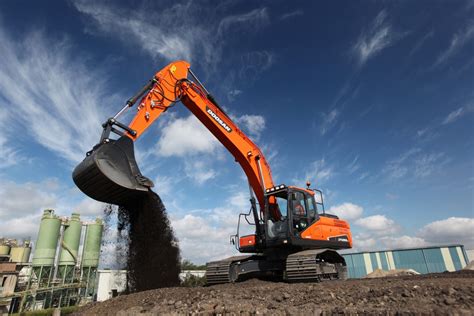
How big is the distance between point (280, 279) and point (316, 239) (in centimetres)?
A: 181

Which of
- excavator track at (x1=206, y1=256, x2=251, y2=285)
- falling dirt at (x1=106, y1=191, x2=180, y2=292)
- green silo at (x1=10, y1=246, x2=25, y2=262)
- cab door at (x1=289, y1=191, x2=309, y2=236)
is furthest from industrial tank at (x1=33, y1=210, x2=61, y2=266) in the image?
cab door at (x1=289, y1=191, x2=309, y2=236)

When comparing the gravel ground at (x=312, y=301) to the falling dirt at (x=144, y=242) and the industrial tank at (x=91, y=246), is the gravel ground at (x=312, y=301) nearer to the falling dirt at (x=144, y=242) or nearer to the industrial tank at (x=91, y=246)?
the falling dirt at (x=144, y=242)

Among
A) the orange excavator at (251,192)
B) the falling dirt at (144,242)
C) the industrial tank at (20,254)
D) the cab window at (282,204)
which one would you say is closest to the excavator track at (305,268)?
the orange excavator at (251,192)

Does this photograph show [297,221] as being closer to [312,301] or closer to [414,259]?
[312,301]

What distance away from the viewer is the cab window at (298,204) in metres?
9.11

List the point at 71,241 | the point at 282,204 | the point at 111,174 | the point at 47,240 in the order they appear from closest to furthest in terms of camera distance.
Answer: the point at 111,174
the point at 282,204
the point at 47,240
the point at 71,241

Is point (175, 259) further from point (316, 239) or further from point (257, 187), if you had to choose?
point (316, 239)

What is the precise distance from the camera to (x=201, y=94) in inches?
413

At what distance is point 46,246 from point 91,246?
411 centimetres

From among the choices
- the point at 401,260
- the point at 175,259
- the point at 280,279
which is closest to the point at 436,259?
the point at 401,260

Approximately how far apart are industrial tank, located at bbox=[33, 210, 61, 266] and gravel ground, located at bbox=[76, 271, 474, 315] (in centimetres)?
2706

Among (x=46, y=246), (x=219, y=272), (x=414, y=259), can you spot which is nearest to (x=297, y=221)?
(x=219, y=272)

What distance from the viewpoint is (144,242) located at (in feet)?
28.8

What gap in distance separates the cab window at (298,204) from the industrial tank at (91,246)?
2765cm
